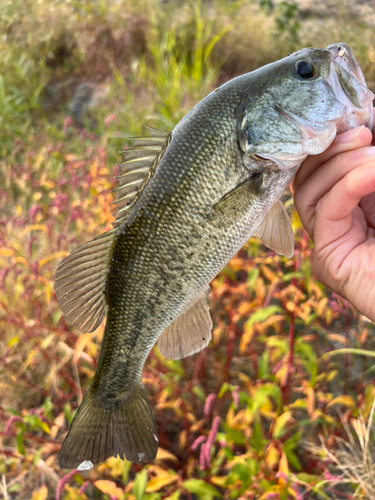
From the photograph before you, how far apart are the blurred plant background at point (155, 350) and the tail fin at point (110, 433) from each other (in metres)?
0.32

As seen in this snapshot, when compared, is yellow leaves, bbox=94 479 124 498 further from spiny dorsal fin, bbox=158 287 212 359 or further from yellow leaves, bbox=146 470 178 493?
spiny dorsal fin, bbox=158 287 212 359

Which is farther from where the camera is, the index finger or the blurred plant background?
the blurred plant background

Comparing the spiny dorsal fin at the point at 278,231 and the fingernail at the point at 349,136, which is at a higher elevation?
Result: the fingernail at the point at 349,136

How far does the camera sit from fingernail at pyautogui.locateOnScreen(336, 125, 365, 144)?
1417 millimetres

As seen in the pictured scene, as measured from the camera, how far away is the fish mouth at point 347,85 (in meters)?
1.39

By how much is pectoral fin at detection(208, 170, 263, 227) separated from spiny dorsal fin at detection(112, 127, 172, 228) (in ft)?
1.01

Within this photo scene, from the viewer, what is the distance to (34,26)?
7012 millimetres

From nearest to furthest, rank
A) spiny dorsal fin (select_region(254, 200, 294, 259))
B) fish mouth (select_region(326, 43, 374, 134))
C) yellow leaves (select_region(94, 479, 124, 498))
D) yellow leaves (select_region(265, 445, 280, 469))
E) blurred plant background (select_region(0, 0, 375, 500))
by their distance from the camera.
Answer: fish mouth (select_region(326, 43, 374, 134)) → spiny dorsal fin (select_region(254, 200, 294, 259)) → yellow leaves (select_region(94, 479, 124, 498)) → yellow leaves (select_region(265, 445, 280, 469)) → blurred plant background (select_region(0, 0, 375, 500))

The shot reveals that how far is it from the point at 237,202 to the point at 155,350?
1552 millimetres

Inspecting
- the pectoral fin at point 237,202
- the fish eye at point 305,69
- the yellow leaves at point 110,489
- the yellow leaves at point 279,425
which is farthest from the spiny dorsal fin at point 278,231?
the yellow leaves at point 110,489


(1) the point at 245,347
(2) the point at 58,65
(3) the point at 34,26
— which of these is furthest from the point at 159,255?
(3) the point at 34,26

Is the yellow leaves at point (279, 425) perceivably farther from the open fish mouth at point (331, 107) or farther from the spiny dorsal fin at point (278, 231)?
the open fish mouth at point (331, 107)

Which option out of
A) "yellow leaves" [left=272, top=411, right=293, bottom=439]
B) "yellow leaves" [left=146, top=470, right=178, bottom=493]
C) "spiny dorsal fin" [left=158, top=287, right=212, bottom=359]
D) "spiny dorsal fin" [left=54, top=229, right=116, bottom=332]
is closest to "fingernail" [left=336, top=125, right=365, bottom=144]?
"spiny dorsal fin" [left=158, top=287, right=212, bottom=359]

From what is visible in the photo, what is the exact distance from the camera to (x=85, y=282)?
1.57 m
